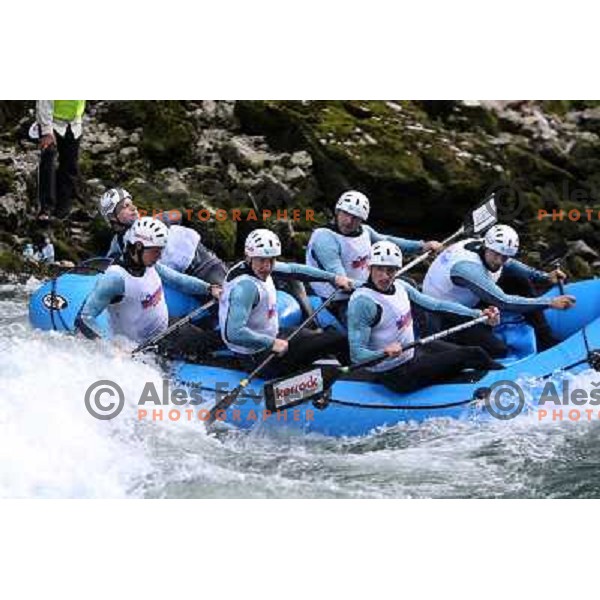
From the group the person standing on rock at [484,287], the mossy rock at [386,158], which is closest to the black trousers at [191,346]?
the person standing on rock at [484,287]

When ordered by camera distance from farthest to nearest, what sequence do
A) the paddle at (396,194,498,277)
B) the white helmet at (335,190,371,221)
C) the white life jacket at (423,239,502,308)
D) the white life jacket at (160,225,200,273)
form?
the paddle at (396,194,498,277) < the white life jacket at (160,225,200,273) < the white helmet at (335,190,371,221) < the white life jacket at (423,239,502,308)

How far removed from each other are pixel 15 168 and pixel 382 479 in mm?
2718

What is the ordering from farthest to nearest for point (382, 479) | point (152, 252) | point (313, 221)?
point (313, 221) → point (152, 252) → point (382, 479)

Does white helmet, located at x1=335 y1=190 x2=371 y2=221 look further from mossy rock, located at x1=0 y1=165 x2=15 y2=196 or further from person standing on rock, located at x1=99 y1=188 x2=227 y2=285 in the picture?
mossy rock, located at x1=0 y1=165 x2=15 y2=196

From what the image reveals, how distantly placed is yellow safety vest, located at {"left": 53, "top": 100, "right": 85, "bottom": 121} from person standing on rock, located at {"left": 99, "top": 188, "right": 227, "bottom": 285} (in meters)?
0.47

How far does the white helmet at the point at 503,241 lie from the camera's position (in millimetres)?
7012

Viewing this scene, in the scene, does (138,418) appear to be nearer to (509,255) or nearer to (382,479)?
(382,479)

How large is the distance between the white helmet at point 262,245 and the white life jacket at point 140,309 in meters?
0.60

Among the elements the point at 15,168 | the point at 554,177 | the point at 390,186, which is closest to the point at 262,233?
the point at 15,168

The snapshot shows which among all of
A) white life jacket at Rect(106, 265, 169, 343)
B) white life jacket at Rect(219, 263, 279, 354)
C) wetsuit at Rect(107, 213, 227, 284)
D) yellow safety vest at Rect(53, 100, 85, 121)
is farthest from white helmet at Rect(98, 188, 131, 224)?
white life jacket at Rect(219, 263, 279, 354)

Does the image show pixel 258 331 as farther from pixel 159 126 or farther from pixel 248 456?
pixel 159 126

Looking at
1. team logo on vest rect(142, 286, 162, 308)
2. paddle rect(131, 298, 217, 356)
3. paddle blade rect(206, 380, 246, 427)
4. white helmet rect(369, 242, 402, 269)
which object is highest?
white helmet rect(369, 242, 402, 269)

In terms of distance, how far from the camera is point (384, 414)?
21.8 ft

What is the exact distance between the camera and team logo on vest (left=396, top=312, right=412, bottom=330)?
6.69 m
